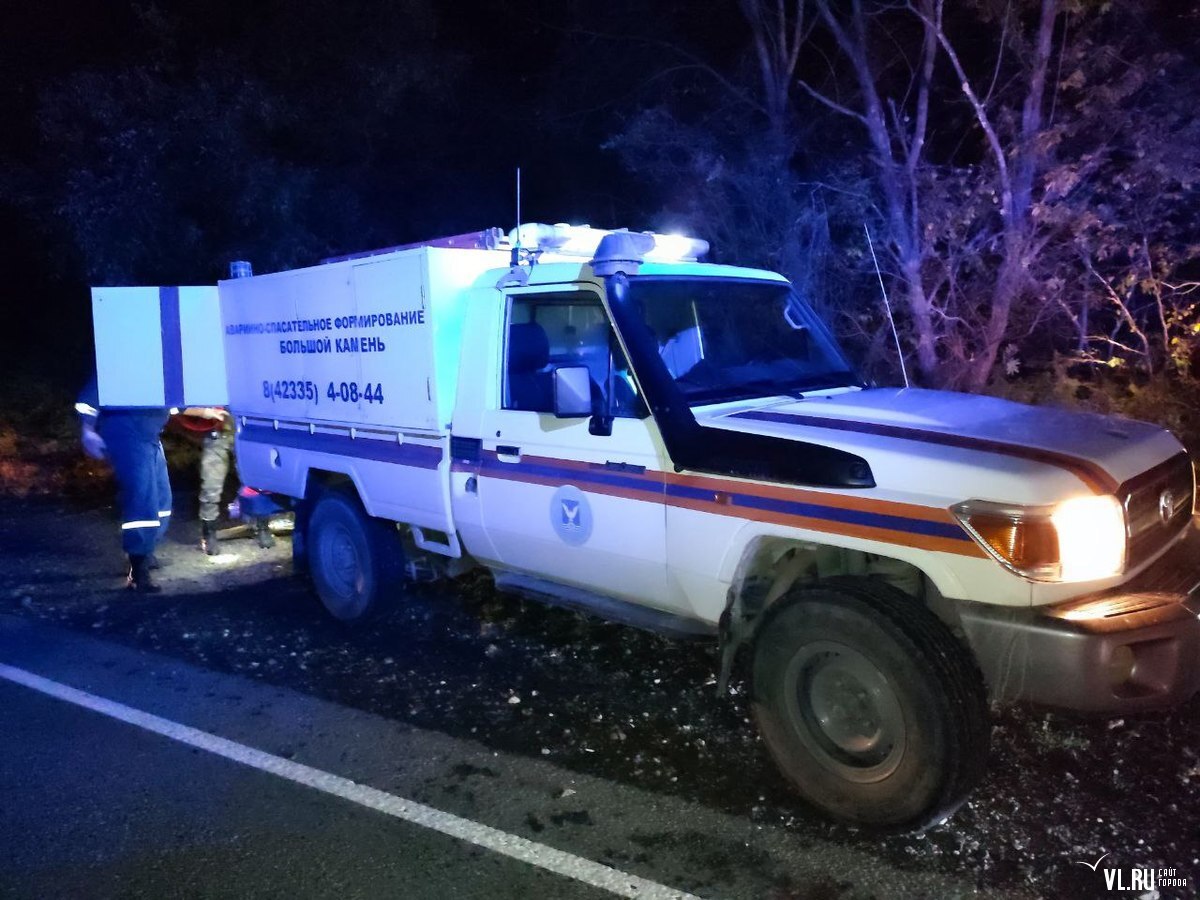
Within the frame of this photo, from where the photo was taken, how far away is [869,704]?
368cm

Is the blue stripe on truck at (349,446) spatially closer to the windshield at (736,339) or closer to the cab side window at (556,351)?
the cab side window at (556,351)

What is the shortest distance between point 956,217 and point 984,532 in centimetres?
633

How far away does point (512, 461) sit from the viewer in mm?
4887

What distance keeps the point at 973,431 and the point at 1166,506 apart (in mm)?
844

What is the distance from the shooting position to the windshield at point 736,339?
4562 millimetres

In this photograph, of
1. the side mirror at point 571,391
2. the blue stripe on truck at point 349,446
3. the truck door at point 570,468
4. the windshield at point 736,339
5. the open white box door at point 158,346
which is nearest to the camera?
the side mirror at point 571,391

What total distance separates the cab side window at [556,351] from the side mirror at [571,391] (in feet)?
0.36

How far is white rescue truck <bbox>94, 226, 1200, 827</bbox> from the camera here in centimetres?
342

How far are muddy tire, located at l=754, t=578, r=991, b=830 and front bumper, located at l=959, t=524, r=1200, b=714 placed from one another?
6.3 inches

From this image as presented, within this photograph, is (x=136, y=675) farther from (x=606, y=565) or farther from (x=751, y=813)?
(x=751, y=813)

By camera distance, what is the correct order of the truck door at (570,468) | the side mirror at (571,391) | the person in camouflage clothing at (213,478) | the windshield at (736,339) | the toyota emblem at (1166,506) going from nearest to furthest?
the toyota emblem at (1166,506)
the side mirror at (571,391)
the truck door at (570,468)
the windshield at (736,339)
the person in camouflage clothing at (213,478)

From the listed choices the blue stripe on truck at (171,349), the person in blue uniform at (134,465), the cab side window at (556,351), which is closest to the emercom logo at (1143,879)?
the cab side window at (556,351)

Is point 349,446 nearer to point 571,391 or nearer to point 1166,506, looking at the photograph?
point 571,391

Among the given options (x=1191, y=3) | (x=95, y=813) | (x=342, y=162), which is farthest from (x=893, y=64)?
(x=95, y=813)
